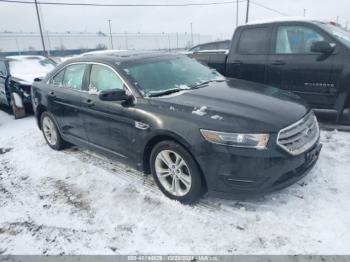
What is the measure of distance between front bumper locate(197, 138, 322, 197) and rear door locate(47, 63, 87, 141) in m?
2.31

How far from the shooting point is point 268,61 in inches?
230

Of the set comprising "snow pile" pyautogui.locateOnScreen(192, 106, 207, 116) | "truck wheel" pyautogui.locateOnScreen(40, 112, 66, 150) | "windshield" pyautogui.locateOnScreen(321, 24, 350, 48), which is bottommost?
"truck wheel" pyautogui.locateOnScreen(40, 112, 66, 150)

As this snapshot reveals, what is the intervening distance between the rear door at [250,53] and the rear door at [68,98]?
3.20m

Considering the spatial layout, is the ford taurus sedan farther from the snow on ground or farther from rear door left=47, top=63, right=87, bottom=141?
the snow on ground

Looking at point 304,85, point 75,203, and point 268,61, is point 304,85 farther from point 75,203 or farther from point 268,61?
point 75,203

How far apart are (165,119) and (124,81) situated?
87cm

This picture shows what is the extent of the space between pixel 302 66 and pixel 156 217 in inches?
154

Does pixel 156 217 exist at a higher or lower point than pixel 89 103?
lower

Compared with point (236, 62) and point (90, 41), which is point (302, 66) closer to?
point (236, 62)

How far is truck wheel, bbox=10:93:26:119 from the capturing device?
7.95m

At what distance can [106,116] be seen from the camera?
3990mm

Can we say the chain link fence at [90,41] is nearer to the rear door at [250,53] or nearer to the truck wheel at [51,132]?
the truck wheel at [51,132]

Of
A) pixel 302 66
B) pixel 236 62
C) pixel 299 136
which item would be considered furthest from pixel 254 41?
pixel 299 136

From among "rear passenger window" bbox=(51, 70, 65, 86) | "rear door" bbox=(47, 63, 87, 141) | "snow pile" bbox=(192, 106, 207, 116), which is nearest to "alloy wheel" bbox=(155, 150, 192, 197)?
"snow pile" bbox=(192, 106, 207, 116)
